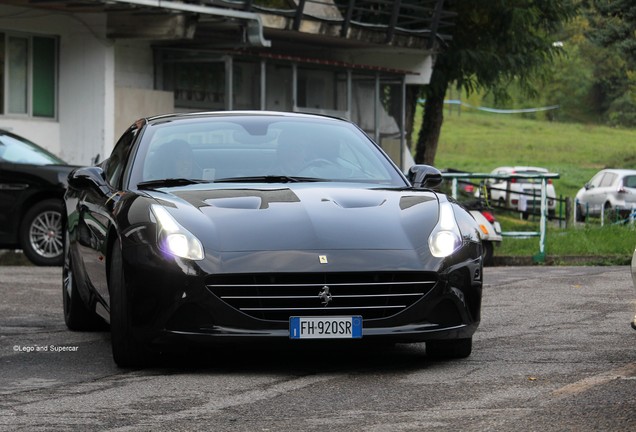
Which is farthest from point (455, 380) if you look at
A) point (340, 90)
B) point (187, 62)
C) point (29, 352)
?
point (340, 90)

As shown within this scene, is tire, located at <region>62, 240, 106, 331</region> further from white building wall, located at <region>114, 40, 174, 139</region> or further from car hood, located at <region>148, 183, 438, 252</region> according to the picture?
white building wall, located at <region>114, 40, 174, 139</region>

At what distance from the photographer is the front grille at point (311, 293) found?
8086 mm

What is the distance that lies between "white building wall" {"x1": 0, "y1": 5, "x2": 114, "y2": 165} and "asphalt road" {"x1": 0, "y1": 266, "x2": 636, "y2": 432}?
15653 mm

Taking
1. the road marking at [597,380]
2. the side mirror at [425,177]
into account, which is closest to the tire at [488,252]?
the side mirror at [425,177]

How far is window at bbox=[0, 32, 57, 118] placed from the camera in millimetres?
25594

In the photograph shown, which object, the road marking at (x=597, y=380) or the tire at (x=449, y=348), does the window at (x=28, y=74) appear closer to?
the tire at (x=449, y=348)

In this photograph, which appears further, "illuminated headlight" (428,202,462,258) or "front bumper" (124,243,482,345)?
"illuminated headlight" (428,202,462,258)

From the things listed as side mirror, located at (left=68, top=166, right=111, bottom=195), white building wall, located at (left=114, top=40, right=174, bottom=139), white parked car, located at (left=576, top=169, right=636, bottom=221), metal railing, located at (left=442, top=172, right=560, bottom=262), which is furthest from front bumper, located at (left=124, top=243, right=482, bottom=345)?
white parked car, located at (left=576, top=169, right=636, bottom=221)

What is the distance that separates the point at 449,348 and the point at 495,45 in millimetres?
29514

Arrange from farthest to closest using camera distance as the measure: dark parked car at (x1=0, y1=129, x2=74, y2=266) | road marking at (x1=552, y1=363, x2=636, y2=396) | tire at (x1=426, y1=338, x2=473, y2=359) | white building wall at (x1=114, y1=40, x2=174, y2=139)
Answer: white building wall at (x1=114, y1=40, x2=174, y2=139)
dark parked car at (x1=0, y1=129, x2=74, y2=266)
tire at (x1=426, y1=338, x2=473, y2=359)
road marking at (x1=552, y1=363, x2=636, y2=396)

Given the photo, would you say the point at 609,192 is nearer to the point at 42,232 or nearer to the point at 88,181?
the point at 42,232

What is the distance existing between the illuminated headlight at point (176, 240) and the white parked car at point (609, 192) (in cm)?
3616

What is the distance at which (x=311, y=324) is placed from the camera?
813 cm

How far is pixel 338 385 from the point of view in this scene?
7.81 meters
